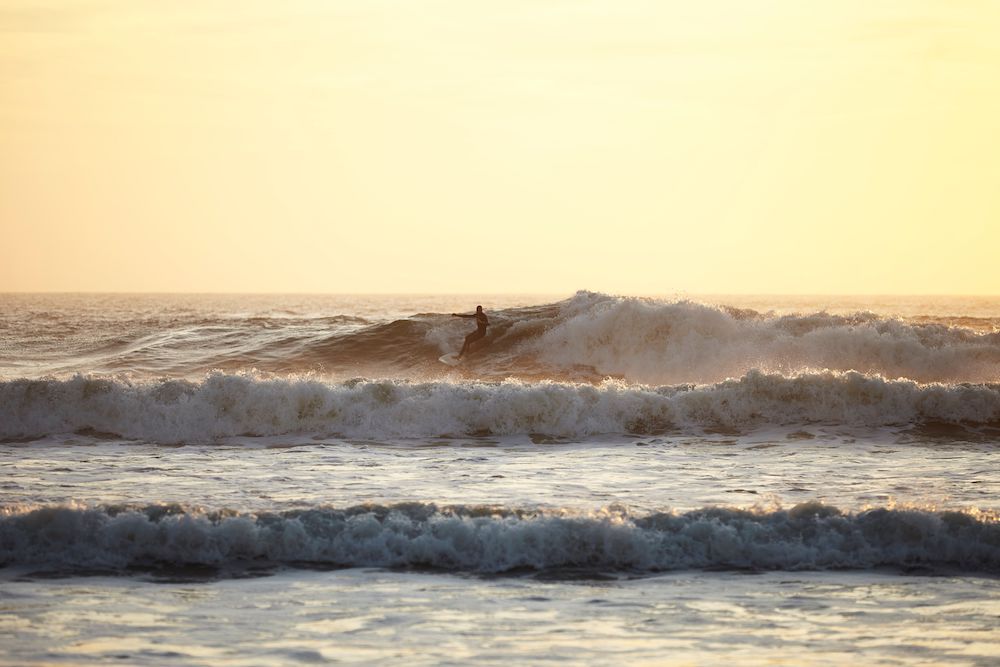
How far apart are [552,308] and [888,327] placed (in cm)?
970

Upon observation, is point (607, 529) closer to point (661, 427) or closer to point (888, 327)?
point (661, 427)

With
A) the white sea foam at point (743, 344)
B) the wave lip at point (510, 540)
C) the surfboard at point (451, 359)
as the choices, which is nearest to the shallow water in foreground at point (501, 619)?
the wave lip at point (510, 540)

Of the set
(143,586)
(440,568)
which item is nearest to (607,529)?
(440,568)

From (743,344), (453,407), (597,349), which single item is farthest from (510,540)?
(597,349)

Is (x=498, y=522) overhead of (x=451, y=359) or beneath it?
beneath

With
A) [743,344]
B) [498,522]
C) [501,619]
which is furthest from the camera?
[743,344]

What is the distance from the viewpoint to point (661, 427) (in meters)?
17.7

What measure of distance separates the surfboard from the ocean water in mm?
9488

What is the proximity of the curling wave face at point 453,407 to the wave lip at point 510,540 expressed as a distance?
24.4ft

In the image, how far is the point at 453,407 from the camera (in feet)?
59.2

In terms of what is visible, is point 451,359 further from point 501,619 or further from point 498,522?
point 501,619

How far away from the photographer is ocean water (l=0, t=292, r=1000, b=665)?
24.0ft

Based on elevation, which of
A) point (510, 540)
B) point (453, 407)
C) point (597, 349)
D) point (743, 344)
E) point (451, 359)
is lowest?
point (510, 540)

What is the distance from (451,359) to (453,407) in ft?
35.6
